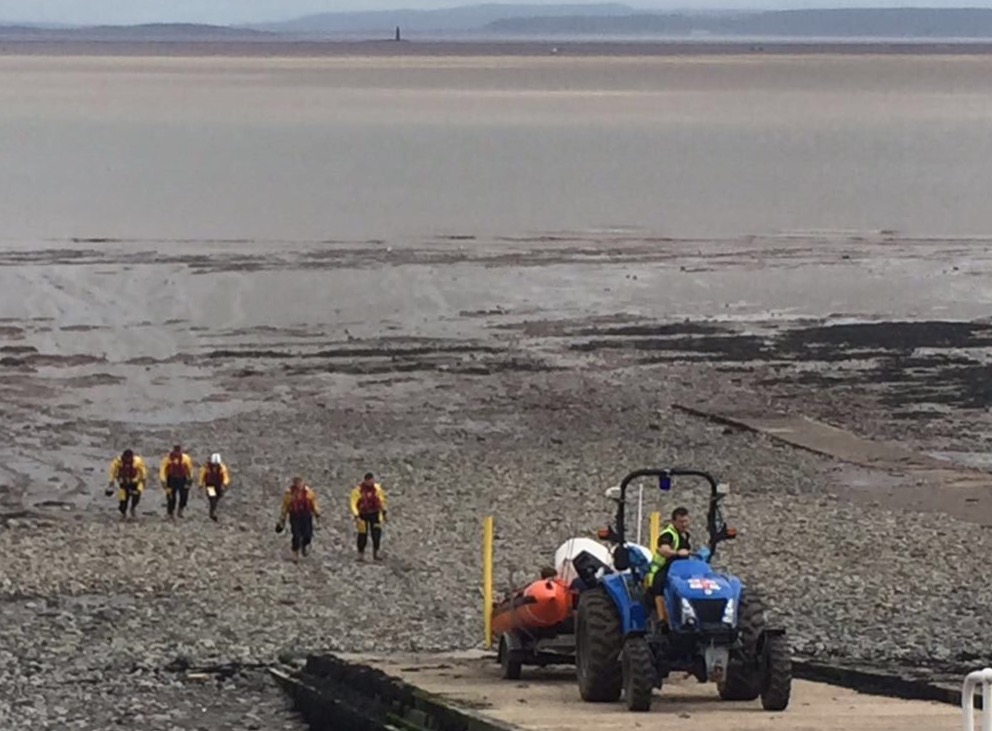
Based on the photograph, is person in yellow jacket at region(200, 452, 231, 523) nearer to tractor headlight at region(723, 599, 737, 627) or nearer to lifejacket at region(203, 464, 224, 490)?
lifejacket at region(203, 464, 224, 490)

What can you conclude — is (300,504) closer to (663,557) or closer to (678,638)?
(663,557)

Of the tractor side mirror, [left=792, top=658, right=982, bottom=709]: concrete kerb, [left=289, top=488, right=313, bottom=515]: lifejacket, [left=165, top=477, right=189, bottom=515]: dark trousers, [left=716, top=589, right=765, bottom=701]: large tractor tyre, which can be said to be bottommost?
[left=792, top=658, right=982, bottom=709]: concrete kerb

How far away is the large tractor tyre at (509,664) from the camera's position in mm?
16766

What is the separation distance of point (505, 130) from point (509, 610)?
126 metres

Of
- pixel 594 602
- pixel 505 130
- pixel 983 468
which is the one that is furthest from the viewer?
pixel 505 130

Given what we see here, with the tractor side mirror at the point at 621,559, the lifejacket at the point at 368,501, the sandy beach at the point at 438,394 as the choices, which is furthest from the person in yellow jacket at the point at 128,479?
the tractor side mirror at the point at 621,559

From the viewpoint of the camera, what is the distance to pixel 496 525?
28250 millimetres

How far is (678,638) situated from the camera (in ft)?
46.0

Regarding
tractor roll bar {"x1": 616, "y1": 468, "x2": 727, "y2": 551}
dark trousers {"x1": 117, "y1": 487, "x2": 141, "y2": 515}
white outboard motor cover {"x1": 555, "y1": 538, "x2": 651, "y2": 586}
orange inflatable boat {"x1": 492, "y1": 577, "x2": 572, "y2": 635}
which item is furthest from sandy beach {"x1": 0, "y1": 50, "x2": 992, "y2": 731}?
tractor roll bar {"x1": 616, "y1": 468, "x2": 727, "y2": 551}

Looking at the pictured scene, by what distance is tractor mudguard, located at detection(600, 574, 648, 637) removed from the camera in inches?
572

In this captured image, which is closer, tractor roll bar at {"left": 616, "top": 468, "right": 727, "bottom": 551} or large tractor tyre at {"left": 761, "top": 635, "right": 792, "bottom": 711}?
large tractor tyre at {"left": 761, "top": 635, "right": 792, "bottom": 711}

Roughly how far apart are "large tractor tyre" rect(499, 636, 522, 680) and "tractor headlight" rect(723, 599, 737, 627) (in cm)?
319

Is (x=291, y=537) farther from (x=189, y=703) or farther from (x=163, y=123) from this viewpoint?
(x=163, y=123)

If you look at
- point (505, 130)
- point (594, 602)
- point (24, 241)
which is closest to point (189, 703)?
point (594, 602)
